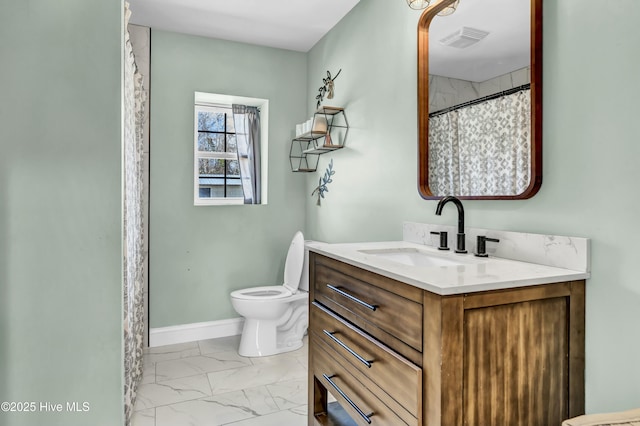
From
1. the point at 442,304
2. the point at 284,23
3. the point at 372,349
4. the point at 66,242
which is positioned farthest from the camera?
the point at 284,23

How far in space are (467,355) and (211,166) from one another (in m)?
2.85

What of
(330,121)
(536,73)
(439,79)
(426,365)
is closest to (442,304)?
(426,365)

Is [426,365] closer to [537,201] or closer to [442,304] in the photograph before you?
[442,304]

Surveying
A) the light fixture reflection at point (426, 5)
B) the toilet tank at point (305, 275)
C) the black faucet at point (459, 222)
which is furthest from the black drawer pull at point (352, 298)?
the toilet tank at point (305, 275)

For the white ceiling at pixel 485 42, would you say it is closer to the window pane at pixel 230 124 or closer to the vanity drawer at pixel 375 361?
the vanity drawer at pixel 375 361

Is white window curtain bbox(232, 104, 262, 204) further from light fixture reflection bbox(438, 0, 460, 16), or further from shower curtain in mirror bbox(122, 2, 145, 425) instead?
light fixture reflection bbox(438, 0, 460, 16)

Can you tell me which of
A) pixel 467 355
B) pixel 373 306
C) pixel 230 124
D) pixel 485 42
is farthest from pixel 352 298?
pixel 230 124

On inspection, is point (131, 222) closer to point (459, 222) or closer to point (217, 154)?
point (217, 154)

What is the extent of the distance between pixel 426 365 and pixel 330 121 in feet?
7.21

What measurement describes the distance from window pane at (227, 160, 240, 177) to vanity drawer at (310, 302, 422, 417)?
2085mm

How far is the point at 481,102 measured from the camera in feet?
5.17

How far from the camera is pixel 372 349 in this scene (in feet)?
4.10

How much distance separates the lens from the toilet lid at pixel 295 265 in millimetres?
2922

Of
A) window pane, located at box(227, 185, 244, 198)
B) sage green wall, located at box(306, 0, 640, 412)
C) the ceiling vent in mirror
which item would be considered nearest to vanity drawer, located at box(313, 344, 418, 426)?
sage green wall, located at box(306, 0, 640, 412)
